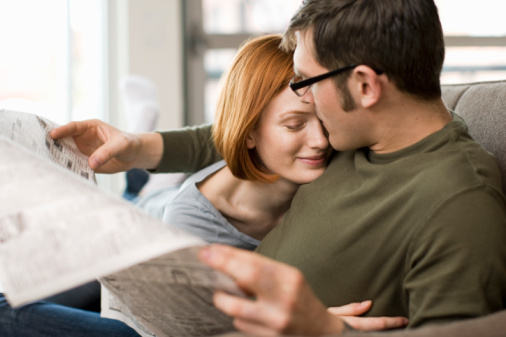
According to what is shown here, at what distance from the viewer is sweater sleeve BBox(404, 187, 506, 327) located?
0.69m

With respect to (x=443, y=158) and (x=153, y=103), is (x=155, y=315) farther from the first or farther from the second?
(x=153, y=103)

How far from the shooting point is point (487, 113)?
1045mm

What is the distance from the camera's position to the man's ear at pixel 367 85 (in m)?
0.85

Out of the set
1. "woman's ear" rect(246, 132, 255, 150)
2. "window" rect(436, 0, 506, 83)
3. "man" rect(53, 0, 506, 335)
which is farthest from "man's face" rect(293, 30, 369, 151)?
"window" rect(436, 0, 506, 83)

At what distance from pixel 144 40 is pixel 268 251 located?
110 inches

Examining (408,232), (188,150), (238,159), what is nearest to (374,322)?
(408,232)

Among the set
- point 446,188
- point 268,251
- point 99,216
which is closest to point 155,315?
point 99,216

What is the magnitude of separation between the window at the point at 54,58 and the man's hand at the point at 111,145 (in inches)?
56.2

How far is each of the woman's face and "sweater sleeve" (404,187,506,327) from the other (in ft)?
1.36

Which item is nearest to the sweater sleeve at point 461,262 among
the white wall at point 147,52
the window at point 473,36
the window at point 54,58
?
the window at point 54,58

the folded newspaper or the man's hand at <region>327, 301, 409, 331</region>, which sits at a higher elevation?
the folded newspaper

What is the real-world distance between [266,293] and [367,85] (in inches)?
18.1

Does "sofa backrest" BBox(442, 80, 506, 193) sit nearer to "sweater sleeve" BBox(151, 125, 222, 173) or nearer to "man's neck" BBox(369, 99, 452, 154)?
"man's neck" BBox(369, 99, 452, 154)

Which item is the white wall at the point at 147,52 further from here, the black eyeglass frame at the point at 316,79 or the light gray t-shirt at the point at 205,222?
the black eyeglass frame at the point at 316,79
